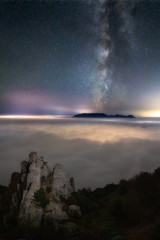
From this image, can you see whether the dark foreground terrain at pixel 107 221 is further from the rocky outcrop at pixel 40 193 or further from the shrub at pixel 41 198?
the shrub at pixel 41 198

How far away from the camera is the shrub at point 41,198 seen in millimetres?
19367

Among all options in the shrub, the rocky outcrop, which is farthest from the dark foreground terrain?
the shrub

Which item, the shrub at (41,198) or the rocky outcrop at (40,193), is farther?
the shrub at (41,198)

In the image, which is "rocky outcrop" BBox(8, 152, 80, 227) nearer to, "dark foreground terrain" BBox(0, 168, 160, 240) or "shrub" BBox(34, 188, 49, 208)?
"shrub" BBox(34, 188, 49, 208)

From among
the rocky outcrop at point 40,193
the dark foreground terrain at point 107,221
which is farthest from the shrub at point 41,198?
the dark foreground terrain at point 107,221

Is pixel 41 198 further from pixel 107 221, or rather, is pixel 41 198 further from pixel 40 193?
pixel 107 221

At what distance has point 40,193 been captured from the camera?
2011 centimetres

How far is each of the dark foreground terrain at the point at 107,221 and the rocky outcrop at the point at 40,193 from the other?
0.77m

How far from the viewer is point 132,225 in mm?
15922

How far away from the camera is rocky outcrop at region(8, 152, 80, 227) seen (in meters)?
18.5

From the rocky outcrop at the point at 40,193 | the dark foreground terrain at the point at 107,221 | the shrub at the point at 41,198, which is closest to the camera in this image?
the dark foreground terrain at the point at 107,221

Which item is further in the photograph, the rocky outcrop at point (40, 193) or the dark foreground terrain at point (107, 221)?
the rocky outcrop at point (40, 193)

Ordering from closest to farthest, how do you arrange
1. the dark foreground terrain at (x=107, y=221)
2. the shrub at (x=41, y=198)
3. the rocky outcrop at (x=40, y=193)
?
the dark foreground terrain at (x=107, y=221), the rocky outcrop at (x=40, y=193), the shrub at (x=41, y=198)

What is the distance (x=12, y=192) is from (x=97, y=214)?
10.4m
